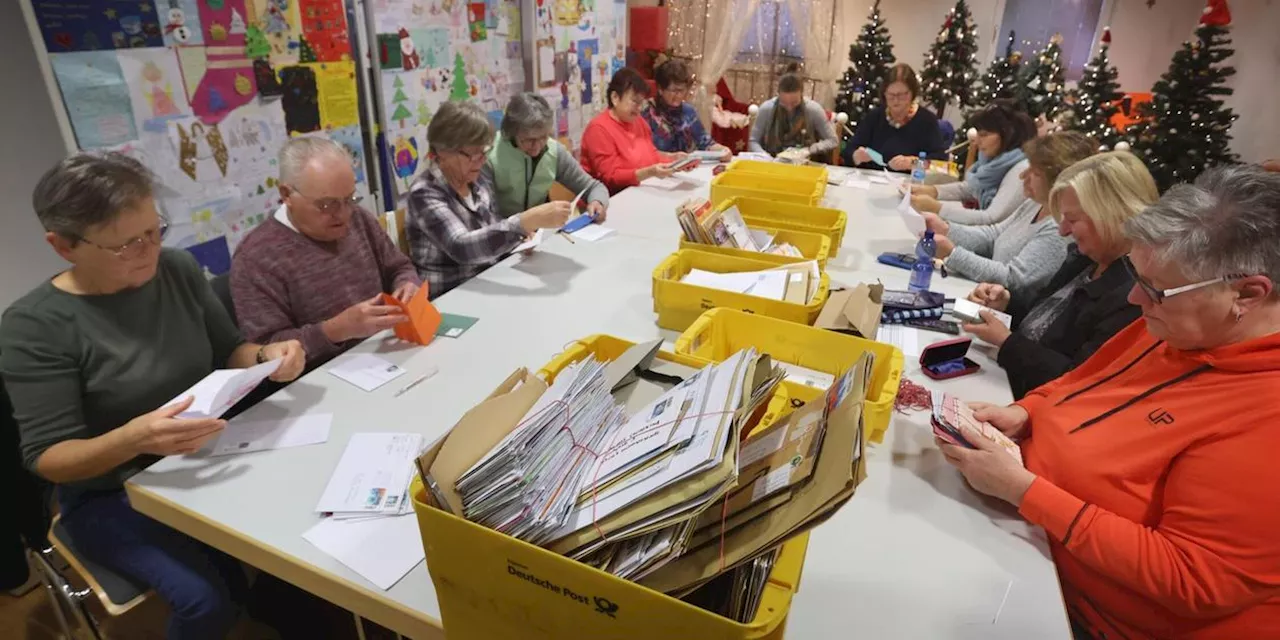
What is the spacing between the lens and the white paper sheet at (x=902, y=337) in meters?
1.92

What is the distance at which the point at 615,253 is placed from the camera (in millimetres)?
2611

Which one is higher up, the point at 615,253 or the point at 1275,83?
the point at 1275,83

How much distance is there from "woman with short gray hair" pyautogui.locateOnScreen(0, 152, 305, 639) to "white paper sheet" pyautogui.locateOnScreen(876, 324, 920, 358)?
5.31 ft

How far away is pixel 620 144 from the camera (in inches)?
155

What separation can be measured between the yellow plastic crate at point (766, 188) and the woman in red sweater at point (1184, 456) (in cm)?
175

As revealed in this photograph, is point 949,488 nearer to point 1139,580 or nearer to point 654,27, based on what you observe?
point 1139,580

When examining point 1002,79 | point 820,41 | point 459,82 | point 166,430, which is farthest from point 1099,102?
point 166,430

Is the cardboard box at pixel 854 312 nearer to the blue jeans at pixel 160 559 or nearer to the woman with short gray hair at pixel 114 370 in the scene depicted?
the woman with short gray hair at pixel 114 370

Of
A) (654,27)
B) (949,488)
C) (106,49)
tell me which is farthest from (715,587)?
(654,27)

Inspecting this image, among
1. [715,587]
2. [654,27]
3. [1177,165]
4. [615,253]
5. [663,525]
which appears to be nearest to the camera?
[663,525]

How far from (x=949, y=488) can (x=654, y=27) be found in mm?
5824

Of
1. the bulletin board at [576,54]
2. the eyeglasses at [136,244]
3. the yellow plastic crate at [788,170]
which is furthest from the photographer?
the bulletin board at [576,54]

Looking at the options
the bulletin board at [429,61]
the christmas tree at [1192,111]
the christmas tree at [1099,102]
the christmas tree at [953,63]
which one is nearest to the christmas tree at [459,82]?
the bulletin board at [429,61]

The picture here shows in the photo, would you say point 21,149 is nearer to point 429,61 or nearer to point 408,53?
point 408,53
